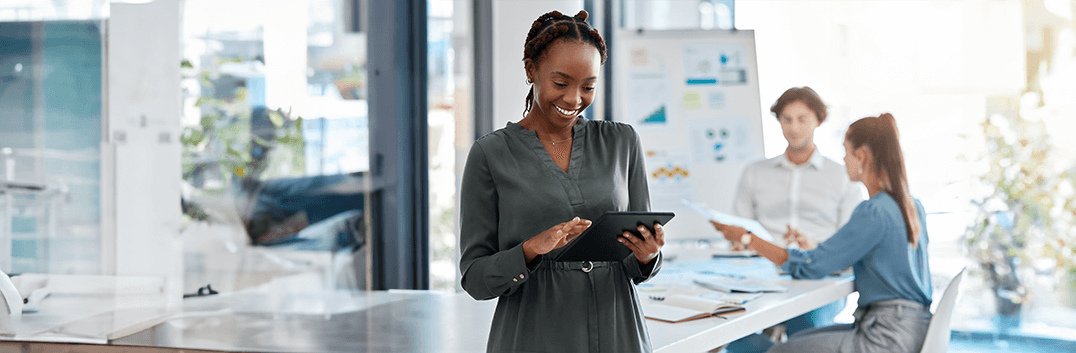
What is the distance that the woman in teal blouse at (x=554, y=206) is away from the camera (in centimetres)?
105

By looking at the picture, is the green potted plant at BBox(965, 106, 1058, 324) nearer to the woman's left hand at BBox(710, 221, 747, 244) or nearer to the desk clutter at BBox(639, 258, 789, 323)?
the desk clutter at BBox(639, 258, 789, 323)

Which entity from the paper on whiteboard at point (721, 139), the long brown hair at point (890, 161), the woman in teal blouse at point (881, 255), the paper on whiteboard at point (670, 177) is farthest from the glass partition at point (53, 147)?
the paper on whiteboard at point (721, 139)

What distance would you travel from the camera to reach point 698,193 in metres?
4.25

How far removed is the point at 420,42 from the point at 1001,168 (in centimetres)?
339

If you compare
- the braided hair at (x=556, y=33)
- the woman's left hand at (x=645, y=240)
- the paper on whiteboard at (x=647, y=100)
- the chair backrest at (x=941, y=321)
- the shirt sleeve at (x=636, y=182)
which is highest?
the paper on whiteboard at (x=647, y=100)

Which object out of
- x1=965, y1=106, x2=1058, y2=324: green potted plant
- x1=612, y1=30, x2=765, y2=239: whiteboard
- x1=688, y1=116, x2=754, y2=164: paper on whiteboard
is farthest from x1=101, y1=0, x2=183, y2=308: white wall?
x1=965, y1=106, x2=1058, y2=324: green potted plant

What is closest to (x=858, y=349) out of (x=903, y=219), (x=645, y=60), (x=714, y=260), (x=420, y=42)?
(x=903, y=219)

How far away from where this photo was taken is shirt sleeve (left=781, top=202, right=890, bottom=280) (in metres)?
2.46

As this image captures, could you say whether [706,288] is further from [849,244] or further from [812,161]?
[812,161]

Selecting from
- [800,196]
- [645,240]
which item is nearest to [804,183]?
[800,196]

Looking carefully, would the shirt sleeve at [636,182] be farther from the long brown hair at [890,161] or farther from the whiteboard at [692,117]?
the whiteboard at [692,117]

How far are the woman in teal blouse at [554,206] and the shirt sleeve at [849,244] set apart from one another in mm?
1630

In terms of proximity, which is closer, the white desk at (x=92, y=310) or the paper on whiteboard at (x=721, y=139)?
the white desk at (x=92, y=310)

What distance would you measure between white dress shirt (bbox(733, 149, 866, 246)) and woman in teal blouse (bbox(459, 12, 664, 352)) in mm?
2595
